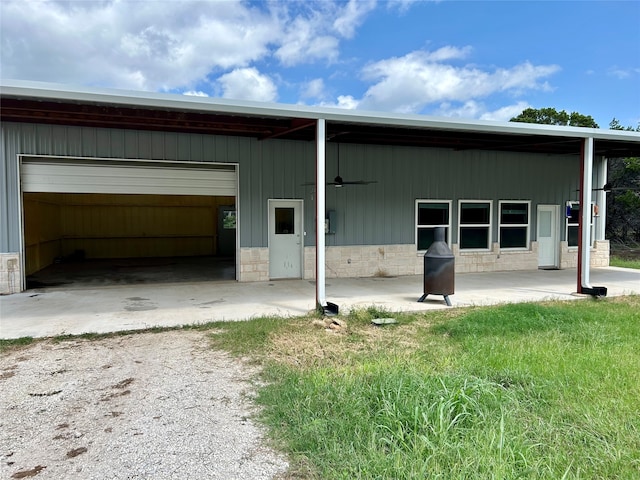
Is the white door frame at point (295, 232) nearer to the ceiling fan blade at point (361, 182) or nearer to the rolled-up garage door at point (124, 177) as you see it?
the rolled-up garage door at point (124, 177)

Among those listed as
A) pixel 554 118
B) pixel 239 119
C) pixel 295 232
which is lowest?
pixel 295 232

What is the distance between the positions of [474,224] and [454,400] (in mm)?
9174

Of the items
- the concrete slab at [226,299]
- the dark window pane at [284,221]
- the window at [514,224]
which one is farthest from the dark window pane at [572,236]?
the dark window pane at [284,221]

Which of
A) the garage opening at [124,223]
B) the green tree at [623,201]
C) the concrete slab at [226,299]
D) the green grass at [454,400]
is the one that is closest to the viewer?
the green grass at [454,400]

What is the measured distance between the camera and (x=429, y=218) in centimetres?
1144

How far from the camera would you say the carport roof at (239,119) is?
5895 millimetres

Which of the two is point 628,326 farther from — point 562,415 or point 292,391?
point 292,391

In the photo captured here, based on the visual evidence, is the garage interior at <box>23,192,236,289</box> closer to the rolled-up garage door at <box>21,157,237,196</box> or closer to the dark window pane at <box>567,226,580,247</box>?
the rolled-up garage door at <box>21,157,237,196</box>

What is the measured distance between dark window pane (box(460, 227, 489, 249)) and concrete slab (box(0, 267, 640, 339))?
107 centimetres

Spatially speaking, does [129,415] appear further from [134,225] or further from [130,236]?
[134,225]

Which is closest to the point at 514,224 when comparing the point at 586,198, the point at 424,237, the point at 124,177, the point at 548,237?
the point at 548,237

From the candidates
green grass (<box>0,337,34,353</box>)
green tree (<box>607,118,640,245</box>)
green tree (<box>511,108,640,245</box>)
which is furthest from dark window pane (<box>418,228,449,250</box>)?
green tree (<box>607,118,640,245</box>)

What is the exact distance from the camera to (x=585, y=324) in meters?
5.96

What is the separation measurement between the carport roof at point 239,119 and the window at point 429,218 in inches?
61.5
